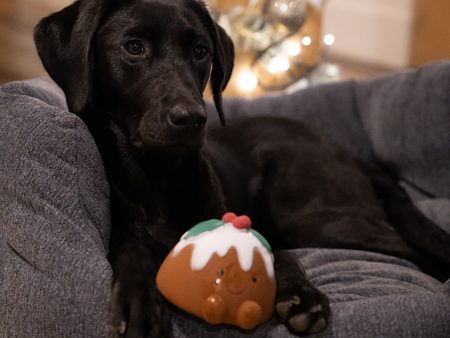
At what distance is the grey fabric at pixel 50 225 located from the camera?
111 centimetres

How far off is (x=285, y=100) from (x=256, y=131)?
0.43m

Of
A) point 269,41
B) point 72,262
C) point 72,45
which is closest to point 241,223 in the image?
point 72,262

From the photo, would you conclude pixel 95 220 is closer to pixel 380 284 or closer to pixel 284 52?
pixel 380 284

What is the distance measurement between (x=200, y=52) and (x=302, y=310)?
794 millimetres

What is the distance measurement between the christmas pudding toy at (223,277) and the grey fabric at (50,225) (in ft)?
0.50

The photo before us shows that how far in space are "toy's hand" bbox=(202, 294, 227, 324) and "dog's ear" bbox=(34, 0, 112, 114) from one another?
24.8 inches

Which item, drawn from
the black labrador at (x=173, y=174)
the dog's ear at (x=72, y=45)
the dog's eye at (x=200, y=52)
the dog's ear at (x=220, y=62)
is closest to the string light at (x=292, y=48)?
the black labrador at (x=173, y=174)

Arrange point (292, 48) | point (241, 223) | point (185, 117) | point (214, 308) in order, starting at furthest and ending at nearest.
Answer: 1. point (292, 48)
2. point (185, 117)
3. point (241, 223)
4. point (214, 308)

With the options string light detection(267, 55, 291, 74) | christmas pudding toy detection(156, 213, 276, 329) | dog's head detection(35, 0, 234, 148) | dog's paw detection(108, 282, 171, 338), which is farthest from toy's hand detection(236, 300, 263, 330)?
string light detection(267, 55, 291, 74)

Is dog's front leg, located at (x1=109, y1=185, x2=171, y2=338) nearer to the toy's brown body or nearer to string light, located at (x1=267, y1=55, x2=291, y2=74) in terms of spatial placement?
the toy's brown body

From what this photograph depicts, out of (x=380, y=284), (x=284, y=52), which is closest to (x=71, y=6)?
(x=380, y=284)

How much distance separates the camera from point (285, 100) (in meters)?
2.47

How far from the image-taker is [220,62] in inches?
66.2

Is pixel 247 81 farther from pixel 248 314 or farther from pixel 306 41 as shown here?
pixel 248 314
